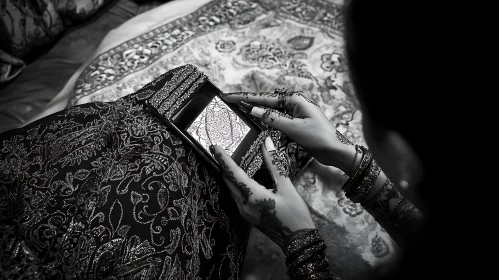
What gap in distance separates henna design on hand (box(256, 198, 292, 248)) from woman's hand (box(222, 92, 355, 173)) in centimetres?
18

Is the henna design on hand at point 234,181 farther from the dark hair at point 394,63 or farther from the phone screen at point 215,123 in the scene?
the dark hair at point 394,63

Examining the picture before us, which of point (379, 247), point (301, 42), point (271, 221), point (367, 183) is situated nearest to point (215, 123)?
point (271, 221)

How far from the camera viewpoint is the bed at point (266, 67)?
796 millimetres

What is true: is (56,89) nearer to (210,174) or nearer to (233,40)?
(233,40)

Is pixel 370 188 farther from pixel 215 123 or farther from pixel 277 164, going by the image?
pixel 215 123

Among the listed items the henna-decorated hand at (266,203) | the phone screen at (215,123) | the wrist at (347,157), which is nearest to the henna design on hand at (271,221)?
the henna-decorated hand at (266,203)

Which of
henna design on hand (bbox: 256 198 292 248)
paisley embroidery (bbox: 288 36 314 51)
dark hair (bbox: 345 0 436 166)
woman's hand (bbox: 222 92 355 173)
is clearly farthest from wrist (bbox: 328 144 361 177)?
paisley embroidery (bbox: 288 36 314 51)

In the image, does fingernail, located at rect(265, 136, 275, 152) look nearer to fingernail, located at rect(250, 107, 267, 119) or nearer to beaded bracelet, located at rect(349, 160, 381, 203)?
fingernail, located at rect(250, 107, 267, 119)

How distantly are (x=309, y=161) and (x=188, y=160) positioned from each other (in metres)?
0.36

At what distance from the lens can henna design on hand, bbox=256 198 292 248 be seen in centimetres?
64

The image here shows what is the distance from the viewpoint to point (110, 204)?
→ 57cm

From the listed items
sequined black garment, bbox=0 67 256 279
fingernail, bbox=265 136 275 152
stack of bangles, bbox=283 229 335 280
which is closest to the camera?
sequined black garment, bbox=0 67 256 279

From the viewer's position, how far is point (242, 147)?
2.44 ft

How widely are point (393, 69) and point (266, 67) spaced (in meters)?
0.78
